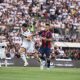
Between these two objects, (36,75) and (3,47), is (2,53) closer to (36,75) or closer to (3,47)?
(3,47)

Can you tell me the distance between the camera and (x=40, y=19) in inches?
1131

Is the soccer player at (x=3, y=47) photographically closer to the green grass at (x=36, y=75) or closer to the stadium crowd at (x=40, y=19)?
the stadium crowd at (x=40, y=19)

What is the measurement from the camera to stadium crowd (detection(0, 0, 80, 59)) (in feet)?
83.8

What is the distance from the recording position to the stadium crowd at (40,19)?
2553 centimetres

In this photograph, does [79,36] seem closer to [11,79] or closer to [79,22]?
[79,22]

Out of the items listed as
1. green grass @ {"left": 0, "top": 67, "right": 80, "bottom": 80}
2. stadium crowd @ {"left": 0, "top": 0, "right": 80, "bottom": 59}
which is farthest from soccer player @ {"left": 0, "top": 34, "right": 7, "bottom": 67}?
green grass @ {"left": 0, "top": 67, "right": 80, "bottom": 80}

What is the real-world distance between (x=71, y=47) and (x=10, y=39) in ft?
11.3

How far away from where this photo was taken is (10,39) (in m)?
26.1

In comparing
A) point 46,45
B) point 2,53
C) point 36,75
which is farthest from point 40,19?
point 36,75

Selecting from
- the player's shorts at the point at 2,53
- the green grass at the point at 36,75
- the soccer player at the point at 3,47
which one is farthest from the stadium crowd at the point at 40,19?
the green grass at the point at 36,75

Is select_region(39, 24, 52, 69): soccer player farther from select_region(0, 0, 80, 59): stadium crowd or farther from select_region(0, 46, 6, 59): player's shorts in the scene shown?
select_region(0, 0, 80, 59): stadium crowd

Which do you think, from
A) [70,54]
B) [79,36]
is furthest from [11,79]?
[79,36]

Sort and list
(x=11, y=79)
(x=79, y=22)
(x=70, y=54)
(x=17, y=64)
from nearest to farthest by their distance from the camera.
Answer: (x=11, y=79), (x=17, y=64), (x=70, y=54), (x=79, y=22)

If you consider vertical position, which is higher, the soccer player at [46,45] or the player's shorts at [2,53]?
the soccer player at [46,45]
